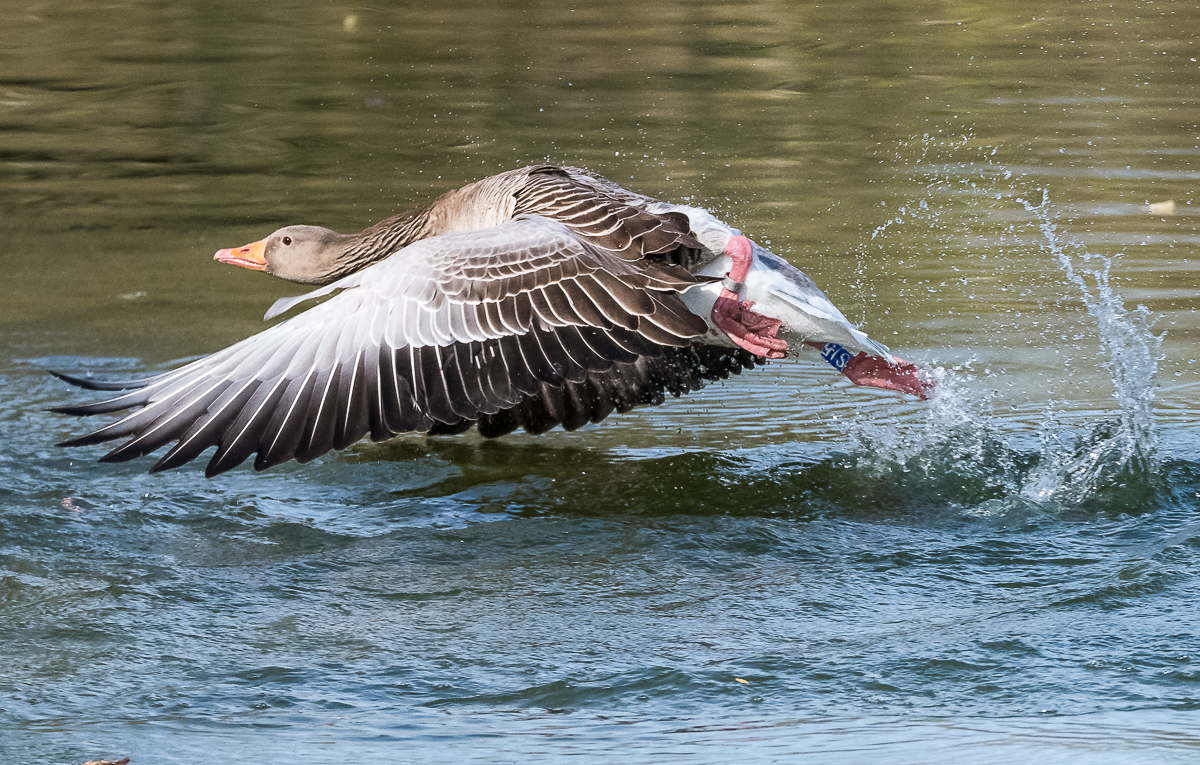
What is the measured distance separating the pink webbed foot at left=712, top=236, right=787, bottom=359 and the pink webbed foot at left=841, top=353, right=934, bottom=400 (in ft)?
1.61

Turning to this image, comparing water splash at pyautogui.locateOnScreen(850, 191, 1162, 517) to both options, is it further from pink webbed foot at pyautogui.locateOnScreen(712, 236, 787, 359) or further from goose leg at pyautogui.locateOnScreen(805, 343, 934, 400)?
pink webbed foot at pyautogui.locateOnScreen(712, 236, 787, 359)

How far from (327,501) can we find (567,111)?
834 cm

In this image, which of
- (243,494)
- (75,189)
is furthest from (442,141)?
(243,494)

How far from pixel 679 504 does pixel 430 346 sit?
4.17ft

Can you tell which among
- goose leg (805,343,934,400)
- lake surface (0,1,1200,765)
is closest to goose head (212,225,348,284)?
lake surface (0,1,1200,765)

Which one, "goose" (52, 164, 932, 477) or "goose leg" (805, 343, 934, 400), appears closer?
"goose" (52, 164, 932, 477)

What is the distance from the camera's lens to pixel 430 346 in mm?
5117

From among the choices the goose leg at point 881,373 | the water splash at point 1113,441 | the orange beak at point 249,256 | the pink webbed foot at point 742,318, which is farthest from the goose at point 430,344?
the water splash at point 1113,441

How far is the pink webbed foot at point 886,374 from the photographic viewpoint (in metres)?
5.93

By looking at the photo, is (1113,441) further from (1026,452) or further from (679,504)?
(679,504)

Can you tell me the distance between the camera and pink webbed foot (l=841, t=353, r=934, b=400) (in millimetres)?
5934

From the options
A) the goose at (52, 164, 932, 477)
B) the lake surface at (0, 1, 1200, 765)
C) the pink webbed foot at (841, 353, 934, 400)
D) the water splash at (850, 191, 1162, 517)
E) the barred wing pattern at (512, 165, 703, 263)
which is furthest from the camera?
the pink webbed foot at (841, 353, 934, 400)

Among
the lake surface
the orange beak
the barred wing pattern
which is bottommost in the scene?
the lake surface

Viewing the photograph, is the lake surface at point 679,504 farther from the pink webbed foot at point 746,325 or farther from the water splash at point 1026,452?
the pink webbed foot at point 746,325
